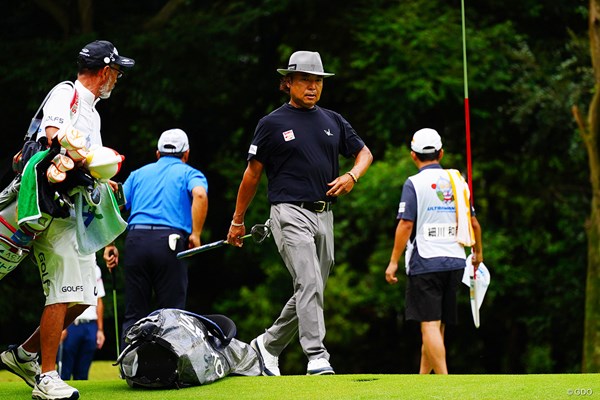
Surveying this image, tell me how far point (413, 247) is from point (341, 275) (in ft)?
41.7

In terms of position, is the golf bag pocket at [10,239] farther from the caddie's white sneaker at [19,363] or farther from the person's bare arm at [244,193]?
the person's bare arm at [244,193]

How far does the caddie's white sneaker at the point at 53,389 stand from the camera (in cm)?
719

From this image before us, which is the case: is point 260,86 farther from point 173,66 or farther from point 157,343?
point 157,343

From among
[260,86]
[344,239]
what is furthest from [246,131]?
[344,239]

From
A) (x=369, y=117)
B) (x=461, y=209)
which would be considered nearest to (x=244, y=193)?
(x=461, y=209)

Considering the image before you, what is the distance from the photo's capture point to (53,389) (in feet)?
23.6

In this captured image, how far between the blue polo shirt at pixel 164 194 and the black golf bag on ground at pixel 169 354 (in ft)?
6.27

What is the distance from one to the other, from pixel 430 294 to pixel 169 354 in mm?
2793

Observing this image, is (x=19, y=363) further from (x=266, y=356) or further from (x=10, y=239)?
(x=266, y=356)

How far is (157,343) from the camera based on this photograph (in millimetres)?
7887

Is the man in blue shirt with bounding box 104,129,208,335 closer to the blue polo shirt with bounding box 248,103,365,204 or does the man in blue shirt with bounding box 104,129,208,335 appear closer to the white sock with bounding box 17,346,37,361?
the blue polo shirt with bounding box 248,103,365,204

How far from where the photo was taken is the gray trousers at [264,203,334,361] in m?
8.78

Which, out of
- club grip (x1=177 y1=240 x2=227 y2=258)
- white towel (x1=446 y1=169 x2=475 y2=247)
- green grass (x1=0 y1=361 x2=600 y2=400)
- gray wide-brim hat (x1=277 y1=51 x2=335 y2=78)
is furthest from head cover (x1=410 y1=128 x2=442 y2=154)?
green grass (x1=0 y1=361 x2=600 y2=400)

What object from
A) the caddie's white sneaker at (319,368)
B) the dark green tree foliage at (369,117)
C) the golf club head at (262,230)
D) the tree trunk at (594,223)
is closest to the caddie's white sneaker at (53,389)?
the caddie's white sneaker at (319,368)
